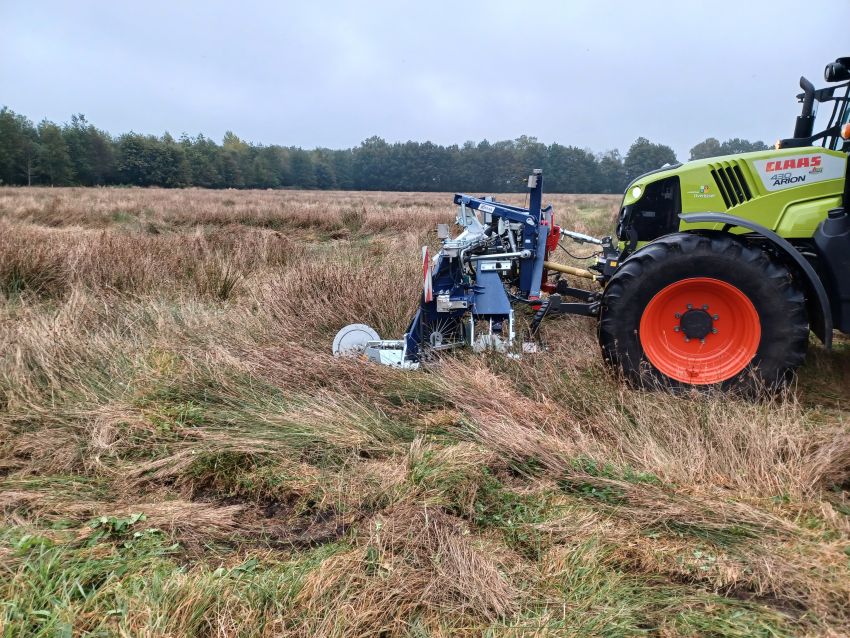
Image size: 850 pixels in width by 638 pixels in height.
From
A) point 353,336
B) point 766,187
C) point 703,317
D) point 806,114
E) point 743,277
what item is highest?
point 806,114

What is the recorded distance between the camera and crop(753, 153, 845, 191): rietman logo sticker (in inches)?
138

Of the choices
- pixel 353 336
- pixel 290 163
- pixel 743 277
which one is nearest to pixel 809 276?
pixel 743 277

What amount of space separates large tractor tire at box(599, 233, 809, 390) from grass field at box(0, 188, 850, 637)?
24 cm

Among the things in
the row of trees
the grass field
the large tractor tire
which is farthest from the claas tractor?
the row of trees

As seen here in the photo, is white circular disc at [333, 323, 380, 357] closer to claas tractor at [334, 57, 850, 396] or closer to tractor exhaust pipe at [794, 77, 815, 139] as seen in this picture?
claas tractor at [334, 57, 850, 396]

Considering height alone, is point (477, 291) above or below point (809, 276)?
below

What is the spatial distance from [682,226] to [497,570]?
308 cm

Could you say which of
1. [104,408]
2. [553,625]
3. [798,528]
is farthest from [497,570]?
[104,408]

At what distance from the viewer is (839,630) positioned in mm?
1704

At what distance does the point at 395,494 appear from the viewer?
2.43 meters

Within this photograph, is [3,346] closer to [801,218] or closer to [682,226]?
[682,226]

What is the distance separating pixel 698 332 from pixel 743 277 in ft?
1.45

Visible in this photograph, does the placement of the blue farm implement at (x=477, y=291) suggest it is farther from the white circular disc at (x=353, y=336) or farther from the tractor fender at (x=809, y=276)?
the tractor fender at (x=809, y=276)

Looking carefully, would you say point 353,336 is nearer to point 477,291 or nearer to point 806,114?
point 477,291
